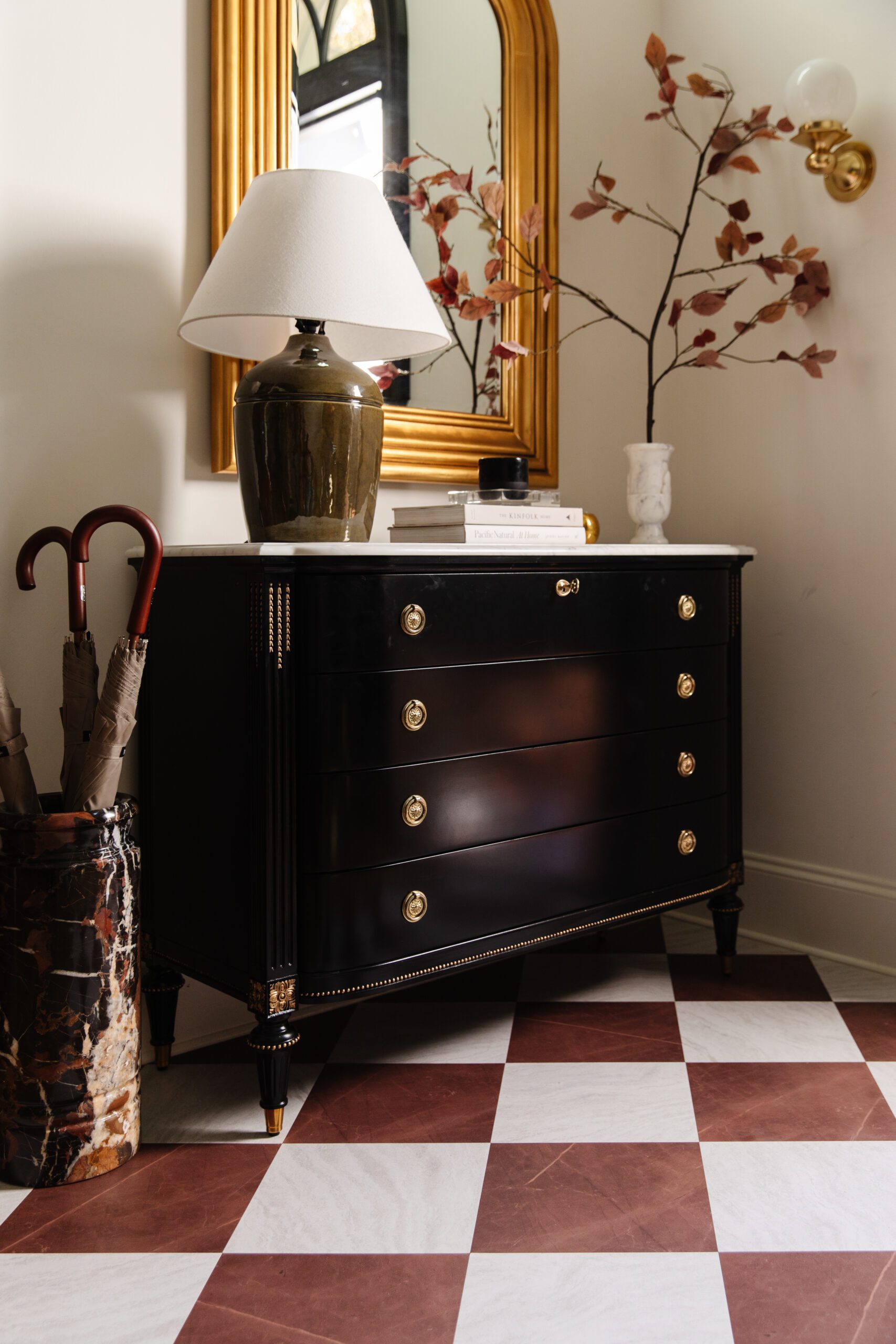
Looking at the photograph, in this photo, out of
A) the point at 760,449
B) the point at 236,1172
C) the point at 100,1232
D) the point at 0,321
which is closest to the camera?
the point at 100,1232

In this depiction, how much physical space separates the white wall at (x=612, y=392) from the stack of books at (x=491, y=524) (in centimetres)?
33

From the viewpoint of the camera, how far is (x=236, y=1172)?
5.24 ft

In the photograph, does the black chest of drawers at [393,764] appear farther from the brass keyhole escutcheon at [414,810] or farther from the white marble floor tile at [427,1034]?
the white marble floor tile at [427,1034]

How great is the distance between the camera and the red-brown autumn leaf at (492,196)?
2.36 metres

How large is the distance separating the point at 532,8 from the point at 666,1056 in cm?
218

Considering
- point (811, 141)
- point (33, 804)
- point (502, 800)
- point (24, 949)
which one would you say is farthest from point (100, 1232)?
point (811, 141)

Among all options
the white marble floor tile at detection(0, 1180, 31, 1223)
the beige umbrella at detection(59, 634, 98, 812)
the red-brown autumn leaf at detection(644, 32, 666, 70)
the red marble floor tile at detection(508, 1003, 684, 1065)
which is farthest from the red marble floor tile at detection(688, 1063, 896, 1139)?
the red-brown autumn leaf at detection(644, 32, 666, 70)

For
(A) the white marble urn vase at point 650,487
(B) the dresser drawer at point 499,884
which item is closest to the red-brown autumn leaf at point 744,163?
(A) the white marble urn vase at point 650,487

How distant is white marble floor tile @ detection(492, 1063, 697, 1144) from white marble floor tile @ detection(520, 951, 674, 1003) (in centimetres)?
33

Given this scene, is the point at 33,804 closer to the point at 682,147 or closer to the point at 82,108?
the point at 82,108

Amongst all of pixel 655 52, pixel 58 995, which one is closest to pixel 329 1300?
pixel 58 995

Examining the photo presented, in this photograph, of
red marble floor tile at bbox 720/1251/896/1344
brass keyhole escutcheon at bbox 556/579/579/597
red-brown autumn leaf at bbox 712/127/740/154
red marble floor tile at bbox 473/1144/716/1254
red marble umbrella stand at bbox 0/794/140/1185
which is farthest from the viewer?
red-brown autumn leaf at bbox 712/127/740/154

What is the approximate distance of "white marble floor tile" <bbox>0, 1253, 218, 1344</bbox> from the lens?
1.26 metres

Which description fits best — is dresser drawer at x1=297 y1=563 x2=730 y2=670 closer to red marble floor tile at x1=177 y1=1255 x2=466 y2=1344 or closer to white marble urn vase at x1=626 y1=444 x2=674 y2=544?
white marble urn vase at x1=626 y1=444 x2=674 y2=544
